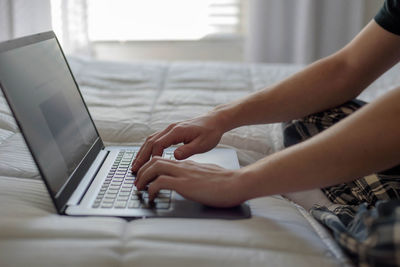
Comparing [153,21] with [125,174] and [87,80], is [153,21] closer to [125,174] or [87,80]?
[87,80]

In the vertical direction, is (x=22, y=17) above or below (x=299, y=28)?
above

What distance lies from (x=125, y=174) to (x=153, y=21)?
8.38 feet

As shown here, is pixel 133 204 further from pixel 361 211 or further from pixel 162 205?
pixel 361 211

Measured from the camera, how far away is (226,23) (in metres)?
3.24

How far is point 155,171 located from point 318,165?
0.78ft

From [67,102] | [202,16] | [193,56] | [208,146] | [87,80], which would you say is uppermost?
[67,102]

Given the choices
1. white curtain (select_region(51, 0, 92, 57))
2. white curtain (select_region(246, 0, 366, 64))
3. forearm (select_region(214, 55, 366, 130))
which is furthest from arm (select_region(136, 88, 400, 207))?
white curtain (select_region(246, 0, 366, 64))

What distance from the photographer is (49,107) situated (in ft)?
2.60

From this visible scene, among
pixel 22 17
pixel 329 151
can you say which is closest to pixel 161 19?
pixel 22 17

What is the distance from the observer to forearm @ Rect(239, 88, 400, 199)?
608mm

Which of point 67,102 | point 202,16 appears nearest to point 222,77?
point 67,102

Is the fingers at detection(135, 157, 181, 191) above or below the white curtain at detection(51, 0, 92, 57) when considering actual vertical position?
above

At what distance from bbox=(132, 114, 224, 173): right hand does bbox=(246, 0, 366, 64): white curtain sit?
223 cm

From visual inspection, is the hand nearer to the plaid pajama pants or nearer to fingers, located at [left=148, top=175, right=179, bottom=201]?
fingers, located at [left=148, top=175, right=179, bottom=201]
